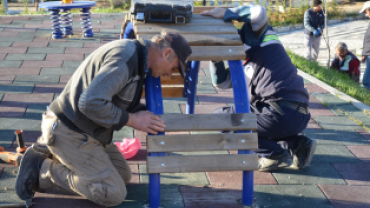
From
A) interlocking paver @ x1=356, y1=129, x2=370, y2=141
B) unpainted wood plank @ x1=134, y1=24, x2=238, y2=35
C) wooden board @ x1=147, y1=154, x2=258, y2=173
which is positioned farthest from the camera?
interlocking paver @ x1=356, y1=129, x2=370, y2=141

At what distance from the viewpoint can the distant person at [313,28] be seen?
378 inches

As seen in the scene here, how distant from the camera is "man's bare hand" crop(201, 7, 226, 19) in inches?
143

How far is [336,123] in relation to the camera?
4.77 meters

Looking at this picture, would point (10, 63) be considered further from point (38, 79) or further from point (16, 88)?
point (16, 88)

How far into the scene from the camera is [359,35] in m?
13.5

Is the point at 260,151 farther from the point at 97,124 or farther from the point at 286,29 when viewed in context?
the point at 286,29

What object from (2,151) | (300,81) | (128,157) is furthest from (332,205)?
(2,151)

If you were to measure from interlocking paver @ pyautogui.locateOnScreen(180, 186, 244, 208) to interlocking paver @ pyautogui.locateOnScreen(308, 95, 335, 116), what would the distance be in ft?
7.17

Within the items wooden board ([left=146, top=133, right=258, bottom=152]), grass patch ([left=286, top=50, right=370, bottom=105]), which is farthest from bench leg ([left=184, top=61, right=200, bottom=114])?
grass patch ([left=286, top=50, right=370, bottom=105])

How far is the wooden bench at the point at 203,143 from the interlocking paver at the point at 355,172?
115 centimetres

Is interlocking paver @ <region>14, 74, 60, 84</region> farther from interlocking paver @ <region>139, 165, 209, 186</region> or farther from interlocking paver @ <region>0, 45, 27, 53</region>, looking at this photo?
Result: interlocking paver @ <region>139, 165, 209, 186</region>

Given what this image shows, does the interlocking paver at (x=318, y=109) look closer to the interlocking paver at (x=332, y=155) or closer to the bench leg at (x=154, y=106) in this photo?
the interlocking paver at (x=332, y=155)

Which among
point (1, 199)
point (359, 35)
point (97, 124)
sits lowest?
point (359, 35)

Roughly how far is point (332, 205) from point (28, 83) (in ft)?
14.1
